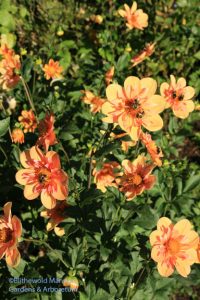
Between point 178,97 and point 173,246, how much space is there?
3.03 ft

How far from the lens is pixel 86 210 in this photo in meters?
2.12

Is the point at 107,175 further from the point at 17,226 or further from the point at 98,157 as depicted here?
the point at 17,226

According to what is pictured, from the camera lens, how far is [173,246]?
74.7 inches

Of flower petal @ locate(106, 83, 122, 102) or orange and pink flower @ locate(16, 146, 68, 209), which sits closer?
orange and pink flower @ locate(16, 146, 68, 209)

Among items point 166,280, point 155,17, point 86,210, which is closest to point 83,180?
point 86,210

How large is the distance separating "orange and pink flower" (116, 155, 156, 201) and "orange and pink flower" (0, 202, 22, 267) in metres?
0.63

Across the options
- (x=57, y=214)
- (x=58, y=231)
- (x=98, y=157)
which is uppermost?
(x=98, y=157)

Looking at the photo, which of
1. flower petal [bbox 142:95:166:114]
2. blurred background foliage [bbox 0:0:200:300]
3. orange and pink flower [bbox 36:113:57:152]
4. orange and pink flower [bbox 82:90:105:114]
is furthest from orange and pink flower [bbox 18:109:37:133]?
flower petal [bbox 142:95:166:114]

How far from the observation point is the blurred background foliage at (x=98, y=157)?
2.16m

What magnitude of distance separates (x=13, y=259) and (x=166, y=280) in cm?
122

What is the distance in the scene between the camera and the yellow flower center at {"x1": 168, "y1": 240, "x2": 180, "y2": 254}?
1.89 meters

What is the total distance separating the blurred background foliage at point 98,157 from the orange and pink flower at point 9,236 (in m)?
0.33

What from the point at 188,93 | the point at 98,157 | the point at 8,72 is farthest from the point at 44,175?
the point at 8,72

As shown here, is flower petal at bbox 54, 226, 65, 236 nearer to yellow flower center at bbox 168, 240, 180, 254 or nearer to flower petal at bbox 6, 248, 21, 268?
flower petal at bbox 6, 248, 21, 268
